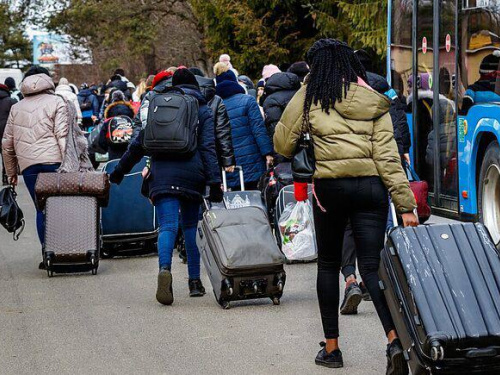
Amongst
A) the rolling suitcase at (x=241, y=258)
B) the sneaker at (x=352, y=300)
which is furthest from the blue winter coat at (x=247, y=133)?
the sneaker at (x=352, y=300)

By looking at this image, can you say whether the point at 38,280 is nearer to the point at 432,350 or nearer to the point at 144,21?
the point at 432,350

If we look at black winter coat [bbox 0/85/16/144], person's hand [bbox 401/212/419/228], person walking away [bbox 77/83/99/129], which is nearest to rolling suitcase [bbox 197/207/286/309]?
person's hand [bbox 401/212/419/228]

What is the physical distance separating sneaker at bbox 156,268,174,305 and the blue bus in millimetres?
3220

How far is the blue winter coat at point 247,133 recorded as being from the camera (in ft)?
40.1

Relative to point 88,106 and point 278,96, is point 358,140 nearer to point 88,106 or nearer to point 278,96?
point 278,96

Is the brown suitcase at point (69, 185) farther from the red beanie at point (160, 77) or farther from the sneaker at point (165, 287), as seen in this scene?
the sneaker at point (165, 287)

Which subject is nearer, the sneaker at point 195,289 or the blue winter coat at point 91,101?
the sneaker at point 195,289

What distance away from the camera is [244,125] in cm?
1230

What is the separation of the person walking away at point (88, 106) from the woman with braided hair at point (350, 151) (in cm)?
1939

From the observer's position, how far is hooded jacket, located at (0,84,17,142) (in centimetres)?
2098

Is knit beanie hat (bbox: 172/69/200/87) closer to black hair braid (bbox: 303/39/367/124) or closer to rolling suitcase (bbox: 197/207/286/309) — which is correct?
rolling suitcase (bbox: 197/207/286/309)

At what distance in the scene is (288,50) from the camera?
2725cm

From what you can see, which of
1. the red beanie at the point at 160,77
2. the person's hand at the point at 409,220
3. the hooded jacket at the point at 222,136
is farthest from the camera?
the red beanie at the point at 160,77

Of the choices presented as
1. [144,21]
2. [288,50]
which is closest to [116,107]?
[288,50]
